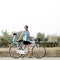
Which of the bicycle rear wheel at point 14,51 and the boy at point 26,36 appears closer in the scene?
the boy at point 26,36

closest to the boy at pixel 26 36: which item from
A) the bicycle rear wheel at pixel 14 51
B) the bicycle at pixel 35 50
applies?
the bicycle at pixel 35 50

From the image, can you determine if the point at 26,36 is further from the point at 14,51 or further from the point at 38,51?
the point at 14,51

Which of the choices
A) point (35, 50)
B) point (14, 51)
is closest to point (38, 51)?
point (35, 50)

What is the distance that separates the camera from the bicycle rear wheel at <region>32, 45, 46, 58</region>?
44.3 ft

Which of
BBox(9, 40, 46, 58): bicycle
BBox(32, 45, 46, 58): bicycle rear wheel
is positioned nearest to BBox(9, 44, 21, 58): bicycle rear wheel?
BBox(9, 40, 46, 58): bicycle

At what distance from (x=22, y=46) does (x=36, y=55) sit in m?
0.73

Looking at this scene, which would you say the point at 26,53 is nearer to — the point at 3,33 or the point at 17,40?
the point at 17,40

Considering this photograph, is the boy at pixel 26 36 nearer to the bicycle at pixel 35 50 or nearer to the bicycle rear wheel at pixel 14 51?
the bicycle at pixel 35 50

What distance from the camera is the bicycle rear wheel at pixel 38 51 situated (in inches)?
532

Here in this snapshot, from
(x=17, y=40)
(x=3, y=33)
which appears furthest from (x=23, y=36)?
(x=3, y=33)

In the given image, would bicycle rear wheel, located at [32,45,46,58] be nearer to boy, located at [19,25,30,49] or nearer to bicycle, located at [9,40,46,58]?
bicycle, located at [9,40,46,58]

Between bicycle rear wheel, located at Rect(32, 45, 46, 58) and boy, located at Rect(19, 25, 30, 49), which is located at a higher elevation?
boy, located at Rect(19, 25, 30, 49)

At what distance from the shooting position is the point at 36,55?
13.9m

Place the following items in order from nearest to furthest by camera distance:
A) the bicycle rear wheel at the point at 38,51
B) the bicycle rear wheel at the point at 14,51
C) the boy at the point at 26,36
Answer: the bicycle rear wheel at the point at 38,51
the boy at the point at 26,36
the bicycle rear wheel at the point at 14,51
